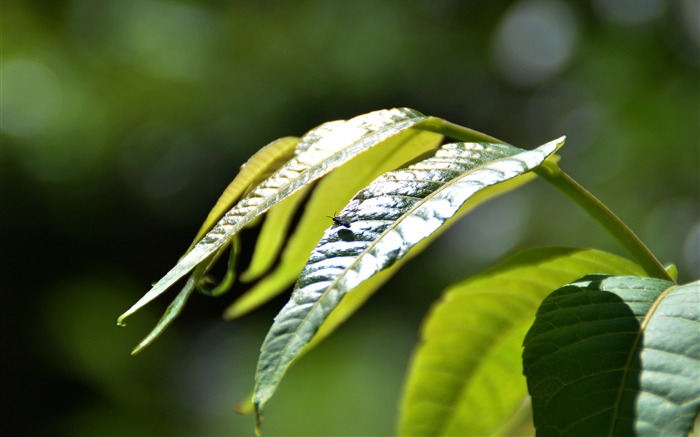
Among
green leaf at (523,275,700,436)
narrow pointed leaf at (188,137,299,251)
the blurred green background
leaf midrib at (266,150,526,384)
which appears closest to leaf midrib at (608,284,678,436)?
green leaf at (523,275,700,436)

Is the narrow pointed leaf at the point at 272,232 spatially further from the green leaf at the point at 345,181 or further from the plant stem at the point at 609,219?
the plant stem at the point at 609,219

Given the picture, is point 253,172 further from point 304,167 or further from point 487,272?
point 487,272

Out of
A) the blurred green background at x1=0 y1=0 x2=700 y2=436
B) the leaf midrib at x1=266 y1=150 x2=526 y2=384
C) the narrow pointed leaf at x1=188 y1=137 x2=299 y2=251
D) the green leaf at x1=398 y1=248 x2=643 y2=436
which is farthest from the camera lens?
the blurred green background at x1=0 y1=0 x2=700 y2=436

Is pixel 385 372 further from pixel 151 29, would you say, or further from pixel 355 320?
pixel 151 29

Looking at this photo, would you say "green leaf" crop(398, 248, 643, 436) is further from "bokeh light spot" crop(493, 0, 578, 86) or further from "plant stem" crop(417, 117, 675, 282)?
"bokeh light spot" crop(493, 0, 578, 86)


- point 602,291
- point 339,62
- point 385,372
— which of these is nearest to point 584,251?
point 602,291

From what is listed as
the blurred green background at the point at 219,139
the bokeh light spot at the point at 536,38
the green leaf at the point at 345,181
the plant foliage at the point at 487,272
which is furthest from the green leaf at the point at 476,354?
the bokeh light spot at the point at 536,38
